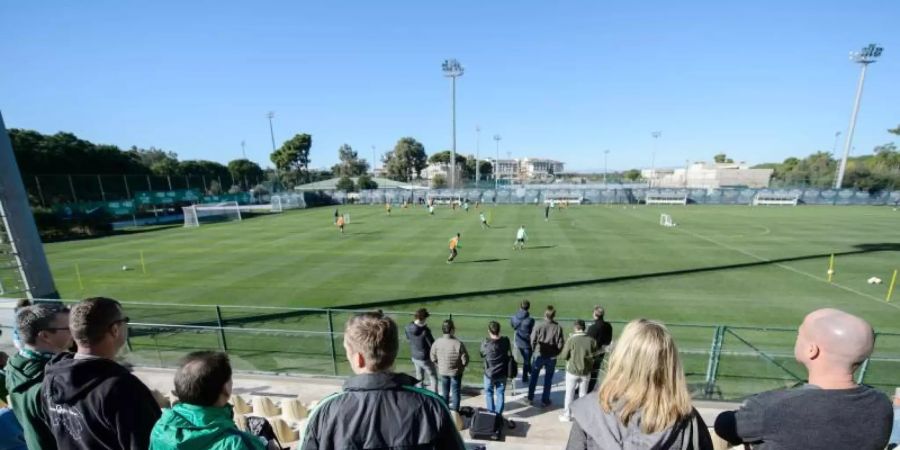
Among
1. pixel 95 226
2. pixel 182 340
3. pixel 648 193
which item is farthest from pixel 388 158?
pixel 182 340

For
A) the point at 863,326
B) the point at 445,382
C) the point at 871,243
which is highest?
the point at 863,326

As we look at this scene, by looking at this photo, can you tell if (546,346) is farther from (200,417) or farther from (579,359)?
(200,417)

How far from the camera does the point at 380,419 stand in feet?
6.33

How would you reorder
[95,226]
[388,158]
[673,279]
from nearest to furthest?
[673,279]
[95,226]
[388,158]

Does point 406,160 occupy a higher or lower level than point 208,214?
higher

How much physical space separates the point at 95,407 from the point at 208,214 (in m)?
53.9

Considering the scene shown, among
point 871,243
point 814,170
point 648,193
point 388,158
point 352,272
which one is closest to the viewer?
point 352,272

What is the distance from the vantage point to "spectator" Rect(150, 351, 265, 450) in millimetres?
1978

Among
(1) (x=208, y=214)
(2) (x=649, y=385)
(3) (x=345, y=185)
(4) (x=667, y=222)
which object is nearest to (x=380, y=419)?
Result: (2) (x=649, y=385)

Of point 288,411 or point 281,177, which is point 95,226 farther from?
point 281,177

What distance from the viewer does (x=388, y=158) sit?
119 meters

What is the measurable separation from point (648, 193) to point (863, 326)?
65.5 meters

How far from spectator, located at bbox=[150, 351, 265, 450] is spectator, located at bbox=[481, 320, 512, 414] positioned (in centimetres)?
445

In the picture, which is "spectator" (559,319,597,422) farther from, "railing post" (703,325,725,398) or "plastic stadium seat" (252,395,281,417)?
"plastic stadium seat" (252,395,281,417)
